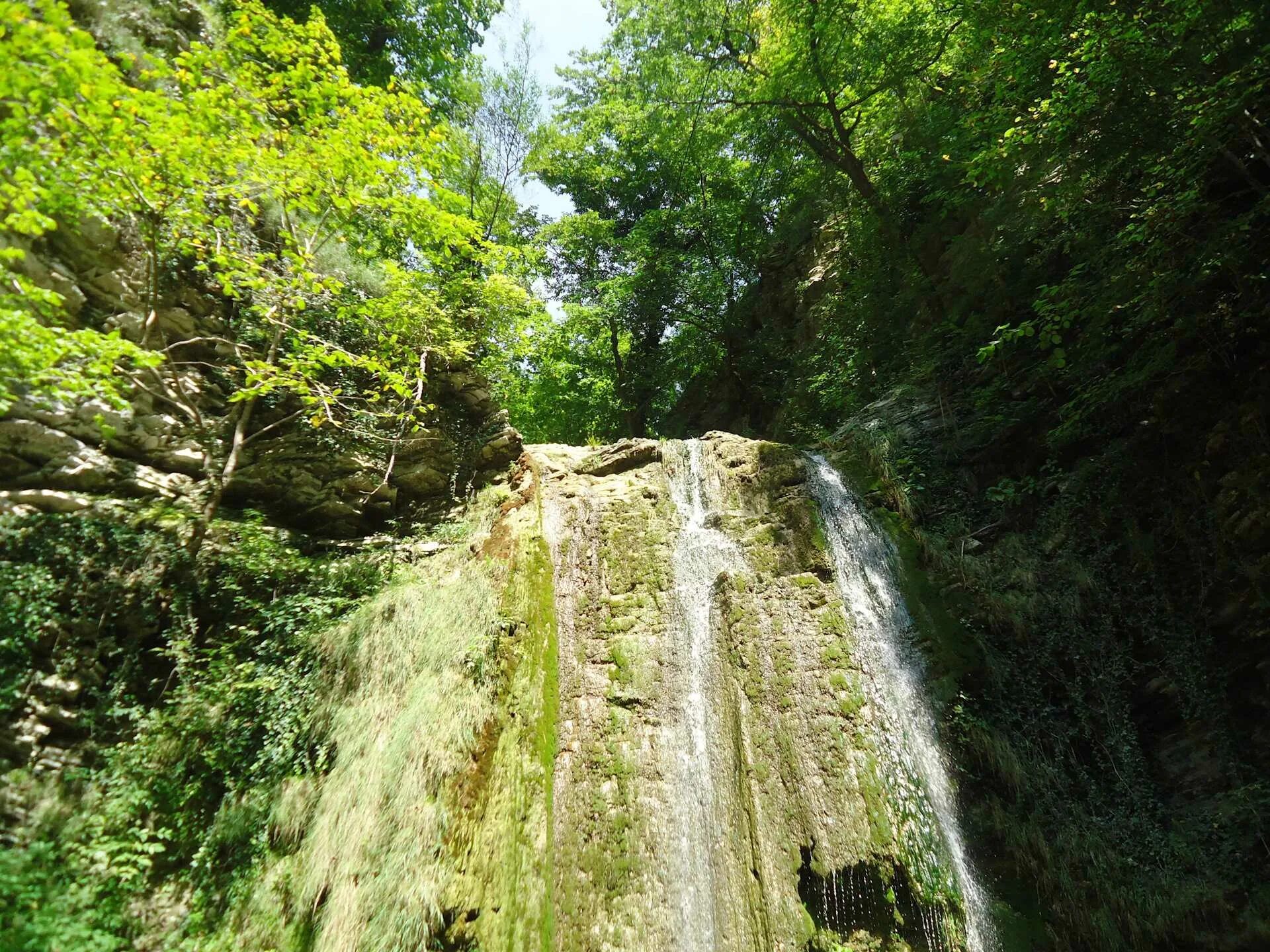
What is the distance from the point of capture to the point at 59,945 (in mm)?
3053

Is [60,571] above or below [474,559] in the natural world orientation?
below

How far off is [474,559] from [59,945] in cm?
357

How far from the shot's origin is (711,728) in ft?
14.8

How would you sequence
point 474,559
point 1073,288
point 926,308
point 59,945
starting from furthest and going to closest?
point 926,308 < point 474,559 < point 1073,288 < point 59,945

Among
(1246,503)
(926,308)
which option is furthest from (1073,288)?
(926,308)

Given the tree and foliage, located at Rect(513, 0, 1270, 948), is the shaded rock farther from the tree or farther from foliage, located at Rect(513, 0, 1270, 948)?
foliage, located at Rect(513, 0, 1270, 948)

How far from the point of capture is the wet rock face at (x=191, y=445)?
4.15 metres

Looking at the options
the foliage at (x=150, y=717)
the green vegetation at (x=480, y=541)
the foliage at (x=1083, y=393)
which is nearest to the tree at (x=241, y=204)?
the green vegetation at (x=480, y=541)

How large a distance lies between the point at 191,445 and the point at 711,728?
5.68 m

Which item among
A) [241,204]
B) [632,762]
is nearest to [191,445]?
[241,204]

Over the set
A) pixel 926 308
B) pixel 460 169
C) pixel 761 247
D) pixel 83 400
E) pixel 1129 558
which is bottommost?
pixel 1129 558

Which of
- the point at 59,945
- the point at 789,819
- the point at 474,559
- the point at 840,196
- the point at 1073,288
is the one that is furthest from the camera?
the point at 840,196

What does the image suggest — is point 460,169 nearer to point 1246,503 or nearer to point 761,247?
point 761,247

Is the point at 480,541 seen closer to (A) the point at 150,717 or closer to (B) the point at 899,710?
(A) the point at 150,717
